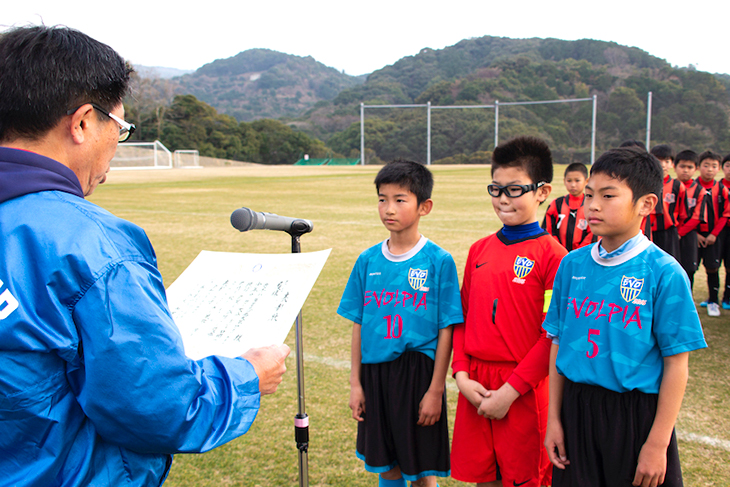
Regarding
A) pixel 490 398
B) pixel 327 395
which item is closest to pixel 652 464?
pixel 490 398

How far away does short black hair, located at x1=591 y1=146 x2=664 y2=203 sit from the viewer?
1.67m

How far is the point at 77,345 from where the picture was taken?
888 mm

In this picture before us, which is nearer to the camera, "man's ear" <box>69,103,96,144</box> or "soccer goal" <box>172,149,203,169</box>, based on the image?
"man's ear" <box>69,103,96,144</box>

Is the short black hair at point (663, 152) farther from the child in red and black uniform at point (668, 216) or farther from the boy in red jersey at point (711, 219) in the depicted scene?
the boy in red jersey at point (711, 219)

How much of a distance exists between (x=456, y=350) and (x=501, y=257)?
1.28 feet

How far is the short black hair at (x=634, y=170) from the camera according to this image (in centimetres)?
167

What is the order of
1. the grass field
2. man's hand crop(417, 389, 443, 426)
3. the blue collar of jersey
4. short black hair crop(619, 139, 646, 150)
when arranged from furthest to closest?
short black hair crop(619, 139, 646, 150) → the grass field → man's hand crop(417, 389, 443, 426) → the blue collar of jersey

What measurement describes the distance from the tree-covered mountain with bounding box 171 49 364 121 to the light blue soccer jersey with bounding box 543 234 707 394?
10624cm

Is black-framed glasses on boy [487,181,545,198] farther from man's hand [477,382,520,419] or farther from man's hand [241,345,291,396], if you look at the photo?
man's hand [241,345,291,396]

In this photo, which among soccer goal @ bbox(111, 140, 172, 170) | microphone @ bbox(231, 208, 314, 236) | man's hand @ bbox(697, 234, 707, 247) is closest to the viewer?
microphone @ bbox(231, 208, 314, 236)

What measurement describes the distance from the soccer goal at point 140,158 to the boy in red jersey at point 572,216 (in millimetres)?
32246

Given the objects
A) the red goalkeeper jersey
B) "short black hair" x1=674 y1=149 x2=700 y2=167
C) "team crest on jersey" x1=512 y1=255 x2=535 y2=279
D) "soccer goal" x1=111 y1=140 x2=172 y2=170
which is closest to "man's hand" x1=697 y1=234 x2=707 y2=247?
"short black hair" x1=674 y1=149 x2=700 y2=167

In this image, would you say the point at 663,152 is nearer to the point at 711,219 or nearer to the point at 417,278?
the point at 711,219

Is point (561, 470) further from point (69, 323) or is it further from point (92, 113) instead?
point (92, 113)
